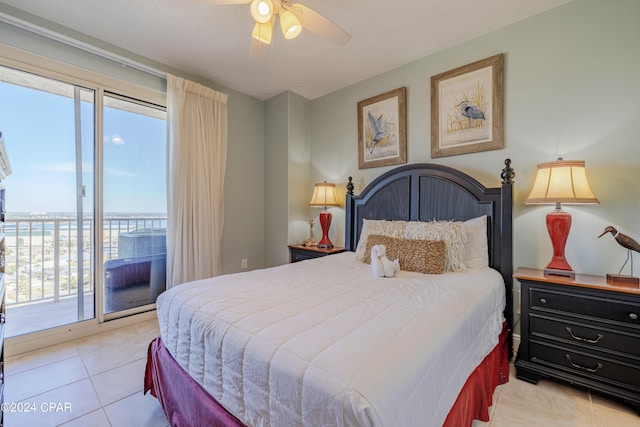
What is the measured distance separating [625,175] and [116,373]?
3805 mm

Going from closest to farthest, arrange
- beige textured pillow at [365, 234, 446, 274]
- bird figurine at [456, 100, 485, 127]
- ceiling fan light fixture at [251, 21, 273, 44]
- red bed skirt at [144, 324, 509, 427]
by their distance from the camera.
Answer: red bed skirt at [144, 324, 509, 427]
ceiling fan light fixture at [251, 21, 273, 44]
beige textured pillow at [365, 234, 446, 274]
bird figurine at [456, 100, 485, 127]

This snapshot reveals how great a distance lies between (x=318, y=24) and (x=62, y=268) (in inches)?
120

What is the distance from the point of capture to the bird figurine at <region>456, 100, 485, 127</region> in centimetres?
240

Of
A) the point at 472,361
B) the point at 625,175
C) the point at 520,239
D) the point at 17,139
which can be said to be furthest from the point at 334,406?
the point at 17,139

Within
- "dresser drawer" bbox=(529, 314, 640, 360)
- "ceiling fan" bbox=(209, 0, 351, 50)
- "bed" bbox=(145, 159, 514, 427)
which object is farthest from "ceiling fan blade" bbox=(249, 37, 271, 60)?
"dresser drawer" bbox=(529, 314, 640, 360)

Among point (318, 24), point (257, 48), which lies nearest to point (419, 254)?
point (318, 24)

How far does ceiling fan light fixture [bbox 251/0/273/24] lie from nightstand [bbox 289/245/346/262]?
7.04 feet

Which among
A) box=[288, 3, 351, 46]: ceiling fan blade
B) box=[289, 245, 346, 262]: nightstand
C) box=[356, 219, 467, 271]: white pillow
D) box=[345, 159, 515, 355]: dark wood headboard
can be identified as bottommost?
box=[289, 245, 346, 262]: nightstand

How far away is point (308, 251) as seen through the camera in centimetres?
316

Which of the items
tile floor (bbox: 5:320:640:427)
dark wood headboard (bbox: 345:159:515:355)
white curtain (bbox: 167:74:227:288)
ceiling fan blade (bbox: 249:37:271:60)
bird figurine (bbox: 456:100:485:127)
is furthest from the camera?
white curtain (bbox: 167:74:227:288)

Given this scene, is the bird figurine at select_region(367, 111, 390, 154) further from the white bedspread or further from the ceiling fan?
the white bedspread

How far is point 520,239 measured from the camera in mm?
2203

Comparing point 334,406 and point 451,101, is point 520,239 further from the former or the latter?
point 334,406

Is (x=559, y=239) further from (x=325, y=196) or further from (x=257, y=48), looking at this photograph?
(x=257, y=48)
